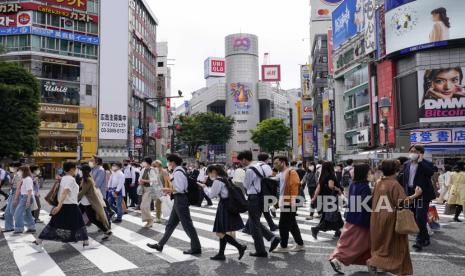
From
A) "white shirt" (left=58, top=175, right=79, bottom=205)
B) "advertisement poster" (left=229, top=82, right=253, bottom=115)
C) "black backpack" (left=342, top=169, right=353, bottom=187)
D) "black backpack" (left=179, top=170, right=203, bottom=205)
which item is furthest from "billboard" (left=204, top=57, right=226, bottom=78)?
"black backpack" (left=179, top=170, right=203, bottom=205)

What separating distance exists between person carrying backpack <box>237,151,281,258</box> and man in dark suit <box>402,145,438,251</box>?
→ 2428mm

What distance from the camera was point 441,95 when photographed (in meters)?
34.7

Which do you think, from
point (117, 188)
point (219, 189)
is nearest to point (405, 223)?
point (219, 189)

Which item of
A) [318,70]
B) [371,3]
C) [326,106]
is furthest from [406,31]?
[318,70]

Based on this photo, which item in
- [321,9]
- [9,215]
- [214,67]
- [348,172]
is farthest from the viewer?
[214,67]

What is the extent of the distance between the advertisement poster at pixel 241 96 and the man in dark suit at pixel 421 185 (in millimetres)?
90831

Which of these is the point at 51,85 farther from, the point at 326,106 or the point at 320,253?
the point at 320,253

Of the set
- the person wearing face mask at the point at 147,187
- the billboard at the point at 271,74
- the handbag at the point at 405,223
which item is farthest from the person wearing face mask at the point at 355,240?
the billboard at the point at 271,74

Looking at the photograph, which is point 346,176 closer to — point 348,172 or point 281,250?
point 348,172

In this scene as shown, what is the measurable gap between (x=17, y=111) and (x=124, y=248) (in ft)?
96.5

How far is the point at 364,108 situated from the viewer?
145 ft

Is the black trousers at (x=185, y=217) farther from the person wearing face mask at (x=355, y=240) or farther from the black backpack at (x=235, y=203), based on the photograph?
the person wearing face mask at (x=355, y=240)

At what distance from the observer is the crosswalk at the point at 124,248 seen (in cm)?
666

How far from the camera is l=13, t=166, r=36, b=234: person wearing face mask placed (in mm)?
9750
